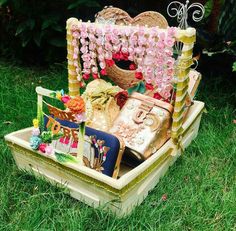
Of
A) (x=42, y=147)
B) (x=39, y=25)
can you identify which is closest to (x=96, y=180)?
(x=42, y=147)

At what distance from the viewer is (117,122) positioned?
2.02m

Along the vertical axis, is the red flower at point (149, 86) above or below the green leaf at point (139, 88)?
above

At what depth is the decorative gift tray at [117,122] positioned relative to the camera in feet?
5.65

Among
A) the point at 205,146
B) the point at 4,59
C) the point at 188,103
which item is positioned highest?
the point at 188,103

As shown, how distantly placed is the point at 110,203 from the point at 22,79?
1.80m

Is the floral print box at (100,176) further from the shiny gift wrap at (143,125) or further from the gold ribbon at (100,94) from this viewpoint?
the gold ribbon at (100,94)

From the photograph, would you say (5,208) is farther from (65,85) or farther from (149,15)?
(65,85)

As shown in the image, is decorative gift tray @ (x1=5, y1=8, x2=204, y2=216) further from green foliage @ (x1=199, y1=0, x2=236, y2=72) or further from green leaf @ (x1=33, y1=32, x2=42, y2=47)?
green leaf @ (x1=33, y1=32, x2=42, y2=47)

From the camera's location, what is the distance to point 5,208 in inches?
70.9

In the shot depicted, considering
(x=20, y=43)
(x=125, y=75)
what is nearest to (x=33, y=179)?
(x=125, y=75)

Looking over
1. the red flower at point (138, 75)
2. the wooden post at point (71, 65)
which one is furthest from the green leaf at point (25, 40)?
the red flower at point (138, 75)

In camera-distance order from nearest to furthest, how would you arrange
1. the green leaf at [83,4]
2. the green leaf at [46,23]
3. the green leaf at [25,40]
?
the green leaf at [83,4] < the green leaf at [46,23] < the green leaf at [25,40]

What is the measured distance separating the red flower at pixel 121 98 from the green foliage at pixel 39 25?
108 centimetres

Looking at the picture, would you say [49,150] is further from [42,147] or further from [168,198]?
[168,198]
